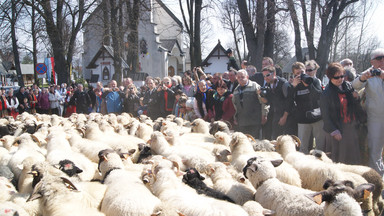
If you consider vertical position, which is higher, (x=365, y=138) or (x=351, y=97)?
(x=351, y=97)

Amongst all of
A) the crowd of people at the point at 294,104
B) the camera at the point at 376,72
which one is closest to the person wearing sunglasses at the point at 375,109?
the crowd of people at the point at 294,104

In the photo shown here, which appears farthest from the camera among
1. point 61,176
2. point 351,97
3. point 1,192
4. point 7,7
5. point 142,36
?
point 142,36

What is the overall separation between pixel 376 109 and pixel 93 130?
5.60m

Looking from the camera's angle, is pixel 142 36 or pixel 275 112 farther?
pixel 142 36

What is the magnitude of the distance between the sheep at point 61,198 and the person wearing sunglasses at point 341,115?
398 centimetres

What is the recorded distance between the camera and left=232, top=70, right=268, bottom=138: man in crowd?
7.15m

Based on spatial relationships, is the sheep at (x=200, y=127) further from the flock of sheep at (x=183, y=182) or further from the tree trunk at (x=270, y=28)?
the tree trunk at (x=270, y=28)

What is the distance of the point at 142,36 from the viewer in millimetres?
46812

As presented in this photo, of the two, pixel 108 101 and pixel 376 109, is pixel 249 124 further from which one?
pixel 108 101

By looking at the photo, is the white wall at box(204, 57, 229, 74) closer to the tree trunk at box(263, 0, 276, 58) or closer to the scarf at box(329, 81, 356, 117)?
the tree trunk at box(263, 0, 276, 58)

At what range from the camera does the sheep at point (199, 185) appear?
364cm

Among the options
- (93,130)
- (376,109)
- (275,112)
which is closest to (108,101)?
(93,130)

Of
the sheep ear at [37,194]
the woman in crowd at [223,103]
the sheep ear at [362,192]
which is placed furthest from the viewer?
the woman in crowd at [223,103]

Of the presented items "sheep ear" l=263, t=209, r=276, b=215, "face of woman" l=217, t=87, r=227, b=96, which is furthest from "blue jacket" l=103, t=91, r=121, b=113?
"sheep ear" l=263, t=209, r=276, b=215
